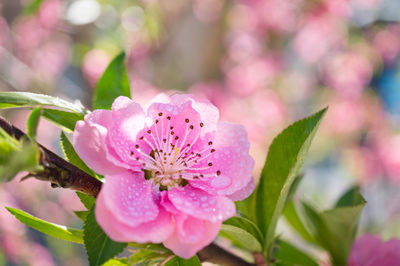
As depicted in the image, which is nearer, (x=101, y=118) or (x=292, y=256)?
(x=101, y=118)

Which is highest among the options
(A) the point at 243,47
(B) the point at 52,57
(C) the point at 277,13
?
(C) the point at 277,13

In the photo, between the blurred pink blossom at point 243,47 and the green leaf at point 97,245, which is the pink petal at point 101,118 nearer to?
the green leaf at point 97,245

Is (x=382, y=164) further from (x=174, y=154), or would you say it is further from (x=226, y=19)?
(x=174, y=154)

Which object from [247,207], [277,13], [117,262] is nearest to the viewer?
[117,262]

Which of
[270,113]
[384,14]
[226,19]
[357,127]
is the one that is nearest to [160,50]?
[226,19]

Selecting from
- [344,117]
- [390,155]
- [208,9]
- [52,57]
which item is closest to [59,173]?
[208,9]

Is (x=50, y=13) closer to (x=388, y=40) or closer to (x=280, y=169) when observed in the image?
(x=280, y=169)

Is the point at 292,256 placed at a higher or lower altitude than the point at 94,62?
higher
